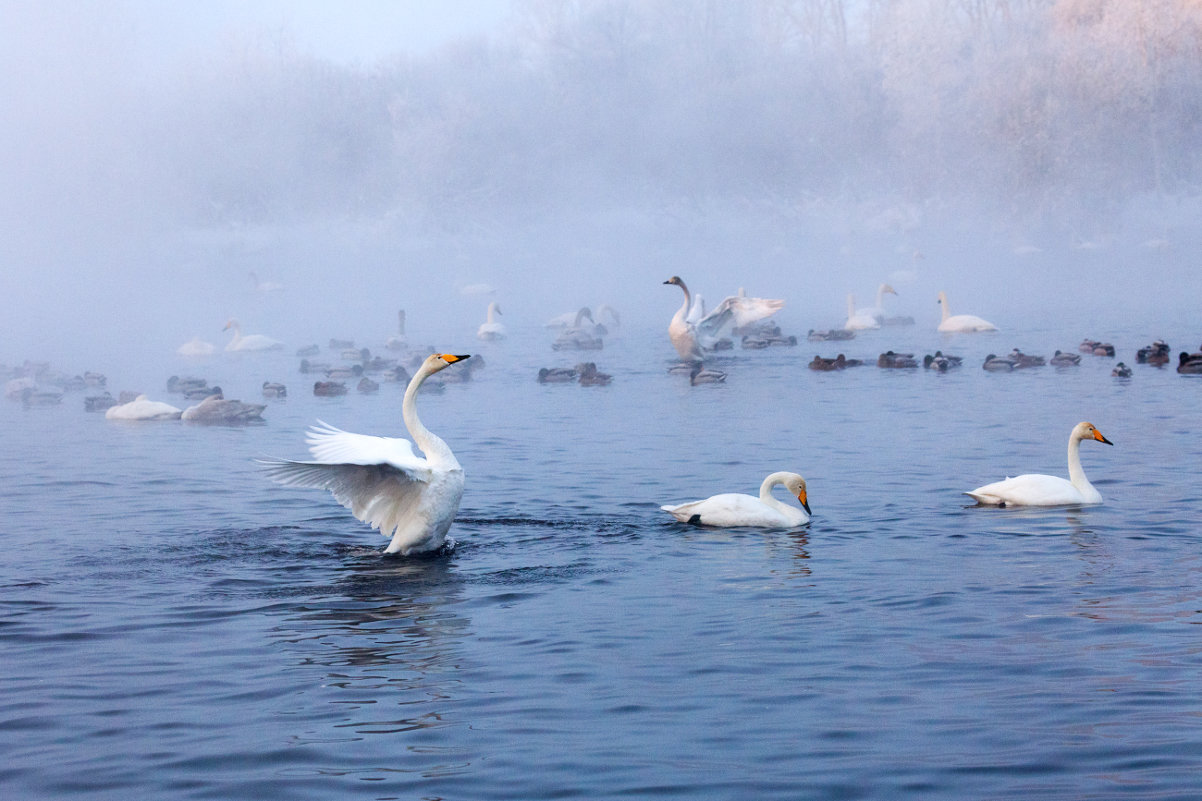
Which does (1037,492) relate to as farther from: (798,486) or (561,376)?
(561,376)

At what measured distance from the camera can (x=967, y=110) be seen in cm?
7131

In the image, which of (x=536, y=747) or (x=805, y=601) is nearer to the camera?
(x=536, y=747)

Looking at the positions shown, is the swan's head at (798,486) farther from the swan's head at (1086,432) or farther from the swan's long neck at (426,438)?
the swan's long neck at (426,438)

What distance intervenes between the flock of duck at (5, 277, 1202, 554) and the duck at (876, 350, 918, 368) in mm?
25

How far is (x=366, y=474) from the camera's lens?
476 inches

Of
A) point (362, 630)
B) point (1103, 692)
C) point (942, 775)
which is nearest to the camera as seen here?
point (942, 775)

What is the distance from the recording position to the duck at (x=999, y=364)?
2719cm

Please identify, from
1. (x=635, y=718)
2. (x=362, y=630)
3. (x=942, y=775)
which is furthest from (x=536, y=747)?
(x=362, y=630)

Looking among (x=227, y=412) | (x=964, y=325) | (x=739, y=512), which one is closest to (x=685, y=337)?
(x=964, y=325)

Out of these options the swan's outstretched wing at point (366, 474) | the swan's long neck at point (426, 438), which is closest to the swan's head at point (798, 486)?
the swan's long neck at point (426, 438)

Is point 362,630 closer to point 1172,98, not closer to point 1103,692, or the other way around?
point 1103,692

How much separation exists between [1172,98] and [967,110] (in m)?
10.1

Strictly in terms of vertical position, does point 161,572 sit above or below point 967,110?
below

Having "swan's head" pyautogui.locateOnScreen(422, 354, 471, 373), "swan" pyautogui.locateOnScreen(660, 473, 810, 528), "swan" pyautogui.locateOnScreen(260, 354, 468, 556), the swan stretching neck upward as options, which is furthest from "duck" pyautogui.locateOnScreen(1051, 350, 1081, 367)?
"swan" pyautogui.locateOnScreen(260, 354, 468, 556)
